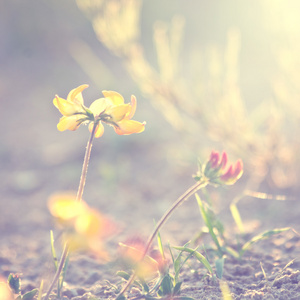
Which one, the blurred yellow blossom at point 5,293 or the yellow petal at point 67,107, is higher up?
the yellow petal at point 67,107

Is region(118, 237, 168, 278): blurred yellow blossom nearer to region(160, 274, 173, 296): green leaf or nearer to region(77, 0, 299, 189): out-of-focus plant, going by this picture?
region(160, 274, 173, 296): green leaf

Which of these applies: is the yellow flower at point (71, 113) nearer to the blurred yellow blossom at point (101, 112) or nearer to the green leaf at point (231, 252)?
the blurred yellow blossom at point (101, 112)

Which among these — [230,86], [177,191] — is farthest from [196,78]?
[177,191]

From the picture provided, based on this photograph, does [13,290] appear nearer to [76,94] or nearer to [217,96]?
[76,94]

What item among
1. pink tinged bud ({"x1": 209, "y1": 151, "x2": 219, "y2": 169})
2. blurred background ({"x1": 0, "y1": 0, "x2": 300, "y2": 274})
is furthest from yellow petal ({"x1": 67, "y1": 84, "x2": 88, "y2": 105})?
blurred background ({"x1": 0, "y1": 0, "x2": 300, "y2": 274})

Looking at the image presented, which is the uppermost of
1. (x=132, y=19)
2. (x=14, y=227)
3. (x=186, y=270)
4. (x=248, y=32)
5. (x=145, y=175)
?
(x=248, y=32)

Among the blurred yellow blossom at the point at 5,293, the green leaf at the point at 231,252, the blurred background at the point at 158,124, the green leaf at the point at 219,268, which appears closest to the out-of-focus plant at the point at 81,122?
the blurred yellow blossom at the point at 5,293

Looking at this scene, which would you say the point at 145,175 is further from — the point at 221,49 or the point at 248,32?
the point at 248,32
